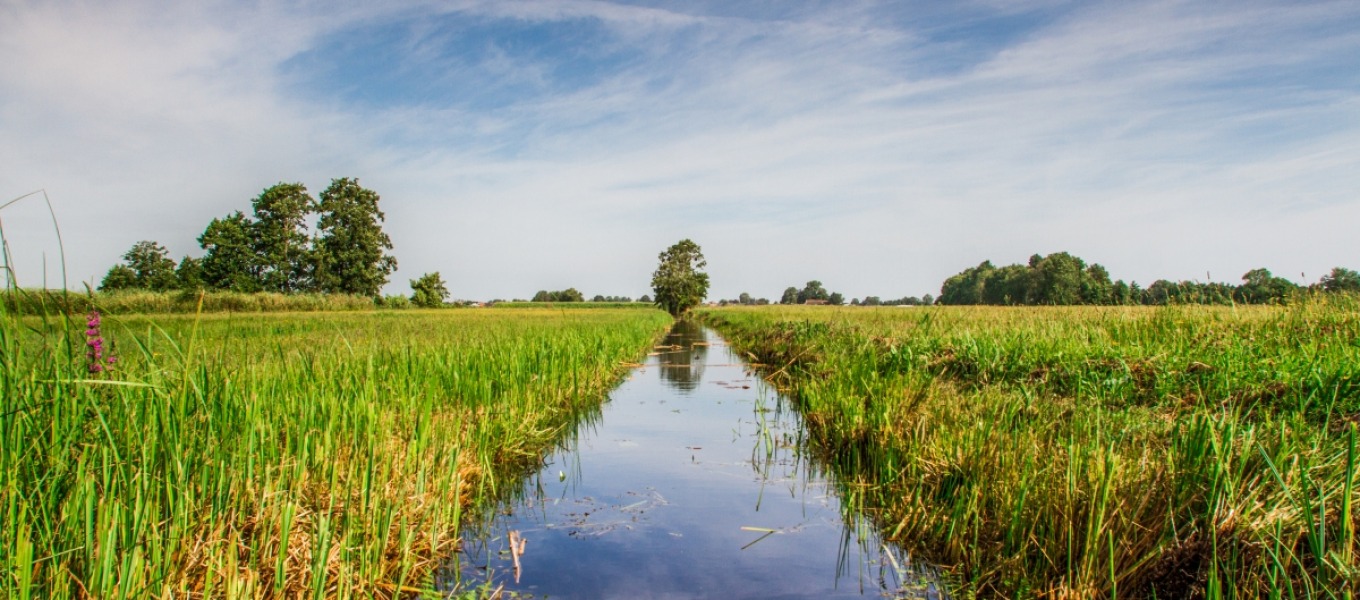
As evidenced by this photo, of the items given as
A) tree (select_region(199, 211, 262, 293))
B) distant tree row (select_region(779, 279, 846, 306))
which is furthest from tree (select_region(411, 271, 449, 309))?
distant tree row (select_region(779, 279, 846, 306))

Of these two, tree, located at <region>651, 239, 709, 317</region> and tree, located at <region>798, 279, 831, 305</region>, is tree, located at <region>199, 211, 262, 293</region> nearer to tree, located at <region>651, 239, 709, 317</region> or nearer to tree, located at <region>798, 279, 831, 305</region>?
tree, located at <region>651, 239, 709, 317</region>

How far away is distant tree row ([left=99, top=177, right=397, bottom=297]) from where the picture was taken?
145 ft

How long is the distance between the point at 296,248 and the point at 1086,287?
73969 millimetres

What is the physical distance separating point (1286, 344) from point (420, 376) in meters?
10.1

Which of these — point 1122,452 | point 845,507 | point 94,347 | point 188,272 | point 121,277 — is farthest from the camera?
point 121,277

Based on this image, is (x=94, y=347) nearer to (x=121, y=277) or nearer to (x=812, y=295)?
(x=121, y=277)

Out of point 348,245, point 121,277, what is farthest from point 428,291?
point 121,277

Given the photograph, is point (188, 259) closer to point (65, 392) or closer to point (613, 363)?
point (613, 363)

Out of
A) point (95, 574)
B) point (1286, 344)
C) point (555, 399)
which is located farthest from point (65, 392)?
point (1286, 344)

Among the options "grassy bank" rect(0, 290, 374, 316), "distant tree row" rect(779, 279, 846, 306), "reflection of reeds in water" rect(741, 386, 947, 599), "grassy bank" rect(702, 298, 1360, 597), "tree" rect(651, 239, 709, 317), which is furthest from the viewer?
"distant tree row" rect(779, 279, 846, 306)

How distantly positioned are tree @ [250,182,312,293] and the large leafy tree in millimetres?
16641

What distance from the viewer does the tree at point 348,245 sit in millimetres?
47656

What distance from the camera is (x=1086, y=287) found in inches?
2891

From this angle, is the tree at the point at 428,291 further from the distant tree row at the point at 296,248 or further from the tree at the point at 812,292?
the tree at the point at 812,292
